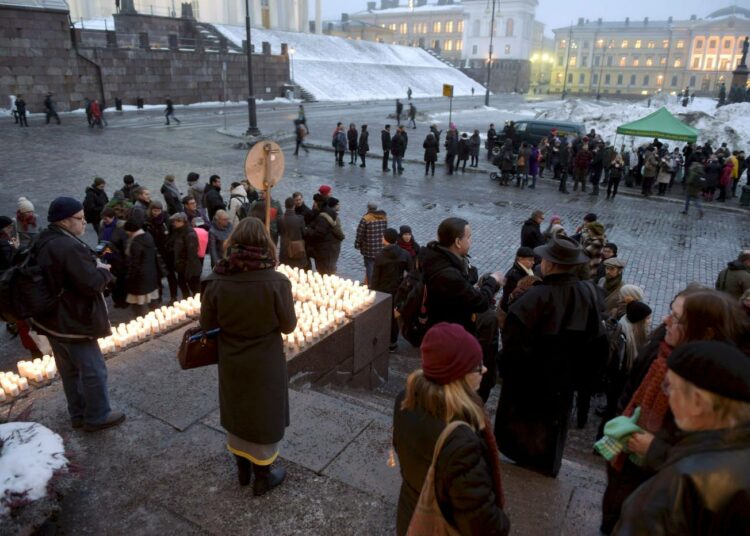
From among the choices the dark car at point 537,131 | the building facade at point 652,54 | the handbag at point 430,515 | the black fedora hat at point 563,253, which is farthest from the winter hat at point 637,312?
the building facade at point 652,54

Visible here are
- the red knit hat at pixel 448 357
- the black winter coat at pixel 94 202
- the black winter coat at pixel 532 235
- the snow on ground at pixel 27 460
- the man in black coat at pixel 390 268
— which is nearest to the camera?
the red knit hat at pixel 448 357

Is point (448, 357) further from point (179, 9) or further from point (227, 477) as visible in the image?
point (179, 9)

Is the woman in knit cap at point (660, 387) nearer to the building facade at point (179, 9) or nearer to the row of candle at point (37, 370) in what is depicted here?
the row of candle at point (37, 370)

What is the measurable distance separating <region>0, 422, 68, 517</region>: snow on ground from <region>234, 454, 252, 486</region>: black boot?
96 cm

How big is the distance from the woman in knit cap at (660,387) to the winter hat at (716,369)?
0.61 meters

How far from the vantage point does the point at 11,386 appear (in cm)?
430

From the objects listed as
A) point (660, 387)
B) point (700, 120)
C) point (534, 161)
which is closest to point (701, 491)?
point (660, 387)

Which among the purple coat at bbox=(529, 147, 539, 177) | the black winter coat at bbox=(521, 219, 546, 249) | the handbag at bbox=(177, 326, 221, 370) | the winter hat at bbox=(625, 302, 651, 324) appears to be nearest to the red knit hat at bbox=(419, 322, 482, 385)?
the handbag at bbox=(177, 326, 221, 370)

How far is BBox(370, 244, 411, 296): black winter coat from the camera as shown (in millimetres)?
6742

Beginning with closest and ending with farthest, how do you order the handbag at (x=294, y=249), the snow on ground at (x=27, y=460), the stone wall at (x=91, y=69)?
the snow on ground at (x=27, y=460), the handbag at (x=294, y=249), the stone wall at (x=91, y=69)

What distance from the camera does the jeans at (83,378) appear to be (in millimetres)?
3809

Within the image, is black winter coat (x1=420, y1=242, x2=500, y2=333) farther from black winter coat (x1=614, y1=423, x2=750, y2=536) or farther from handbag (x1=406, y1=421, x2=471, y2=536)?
black winter coat (x1=614, y1=423, x2=750, y2=536)

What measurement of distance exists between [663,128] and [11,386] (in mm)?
18457

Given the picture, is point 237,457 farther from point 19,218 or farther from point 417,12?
point 417,12
